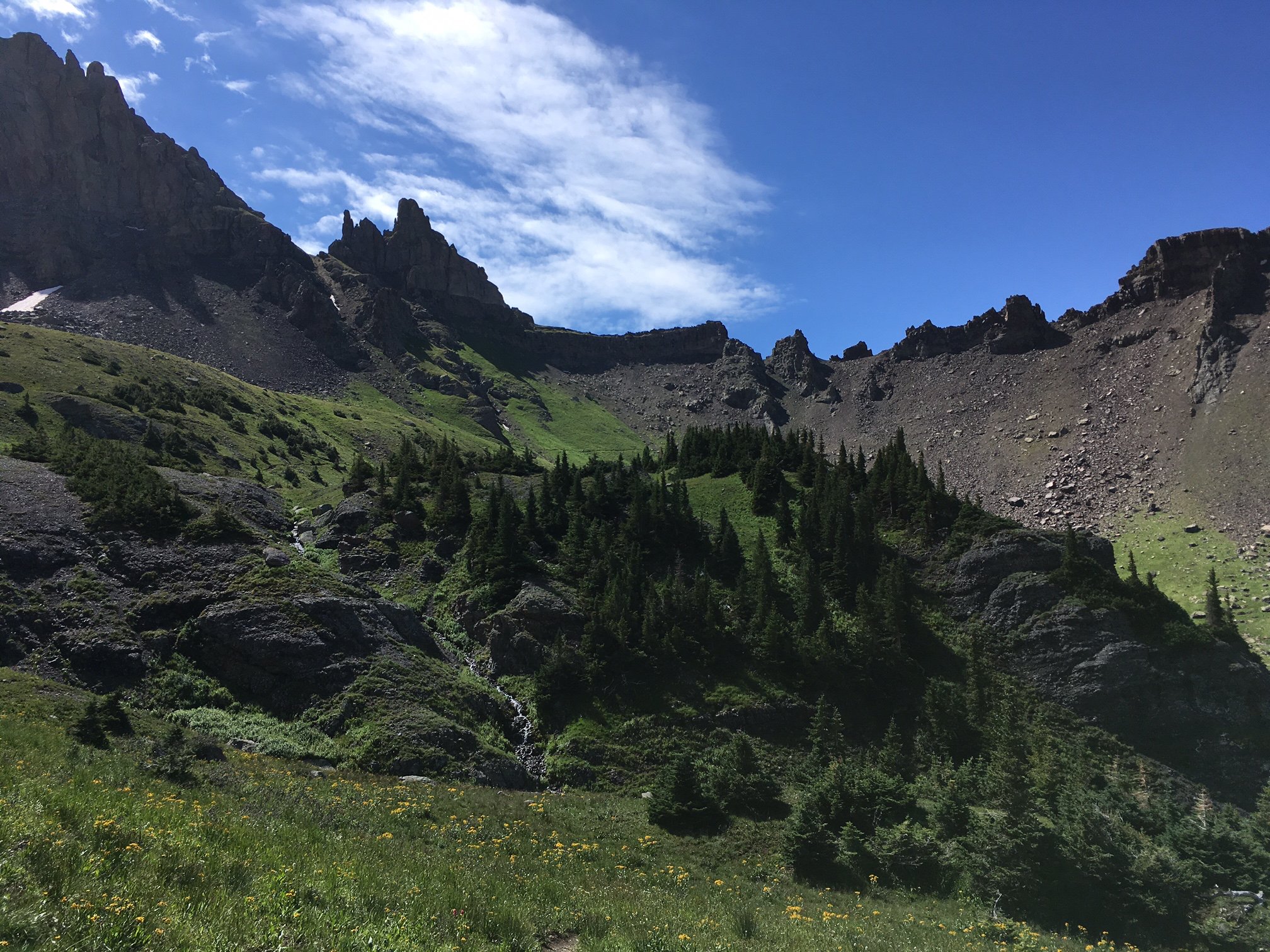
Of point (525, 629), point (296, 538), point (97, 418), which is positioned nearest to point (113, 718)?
point (525, 629)

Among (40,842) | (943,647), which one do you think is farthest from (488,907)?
(943,647)

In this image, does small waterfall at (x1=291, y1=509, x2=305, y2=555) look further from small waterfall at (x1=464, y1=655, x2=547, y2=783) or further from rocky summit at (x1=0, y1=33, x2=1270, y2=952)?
small waterfall at (x1=464, y1=655, x2=547, y2=783)

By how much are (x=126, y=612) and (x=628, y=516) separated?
42.1 m

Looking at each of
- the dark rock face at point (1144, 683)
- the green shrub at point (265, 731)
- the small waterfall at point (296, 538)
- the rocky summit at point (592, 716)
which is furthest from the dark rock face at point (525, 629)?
the dark rock face at point (1144, 683)

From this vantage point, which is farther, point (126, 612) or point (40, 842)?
point (126, 612)

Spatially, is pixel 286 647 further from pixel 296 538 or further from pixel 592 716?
pixel 296 538

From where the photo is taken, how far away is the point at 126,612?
38531 mm

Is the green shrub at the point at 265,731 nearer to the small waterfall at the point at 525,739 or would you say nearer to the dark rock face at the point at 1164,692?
the small waterfall at the point at 525,739

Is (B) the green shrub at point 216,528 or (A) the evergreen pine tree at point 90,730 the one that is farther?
(B) the green shrub at point 216,528

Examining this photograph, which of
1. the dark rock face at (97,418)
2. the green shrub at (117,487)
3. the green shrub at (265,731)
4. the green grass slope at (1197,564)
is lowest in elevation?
the green shrub at (265,731)

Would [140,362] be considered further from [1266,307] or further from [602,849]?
[1266,307]

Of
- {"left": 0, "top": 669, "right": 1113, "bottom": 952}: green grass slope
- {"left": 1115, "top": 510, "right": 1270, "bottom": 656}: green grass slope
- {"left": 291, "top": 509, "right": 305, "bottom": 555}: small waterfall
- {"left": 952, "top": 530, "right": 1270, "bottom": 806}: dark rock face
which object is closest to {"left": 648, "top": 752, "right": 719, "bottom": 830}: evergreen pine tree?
{"left": 0, "top": 669, "right": 1113, "bottom": 952}: green grass slope

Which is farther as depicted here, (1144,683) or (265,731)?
(1144,683)

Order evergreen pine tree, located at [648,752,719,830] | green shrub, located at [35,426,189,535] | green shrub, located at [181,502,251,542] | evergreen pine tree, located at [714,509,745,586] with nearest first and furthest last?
evergreen pine tree, located at [648,752,719,830] < green shrub, located at [35,426,189,535] < green shrub, located at [181,502,251,542] < evergreen pine tree, located at [714,509,745,586]
